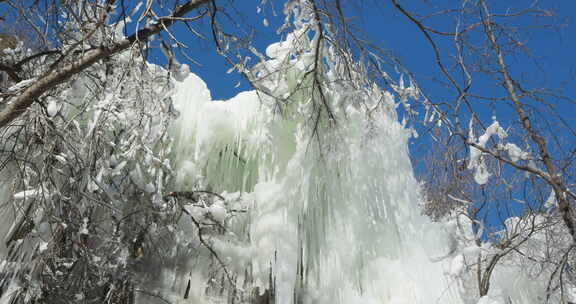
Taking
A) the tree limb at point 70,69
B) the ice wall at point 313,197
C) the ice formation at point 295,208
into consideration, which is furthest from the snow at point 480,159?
the ice wall at point 313,197

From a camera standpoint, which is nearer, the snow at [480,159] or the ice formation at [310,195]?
the snow at [480,159]

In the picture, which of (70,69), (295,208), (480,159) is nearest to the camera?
(70,69)

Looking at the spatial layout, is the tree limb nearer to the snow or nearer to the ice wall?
the snow

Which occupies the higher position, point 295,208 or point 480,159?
point 295,208

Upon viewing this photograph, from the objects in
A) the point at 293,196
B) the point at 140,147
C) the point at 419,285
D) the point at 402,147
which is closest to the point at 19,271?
the point at 140,147

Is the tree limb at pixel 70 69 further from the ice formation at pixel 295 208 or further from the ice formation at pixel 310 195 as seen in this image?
the ice formation at pixel 310 195

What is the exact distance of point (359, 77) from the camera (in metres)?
2.27

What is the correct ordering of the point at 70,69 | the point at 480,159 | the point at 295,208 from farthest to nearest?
the point at 295,208
the point at 480,159
the point at 70,69

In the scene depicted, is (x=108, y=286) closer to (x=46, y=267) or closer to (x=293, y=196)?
(x=46, y=267)

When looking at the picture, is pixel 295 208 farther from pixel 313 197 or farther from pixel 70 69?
pixel 70 69

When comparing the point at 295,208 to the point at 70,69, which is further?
the point at 295,208

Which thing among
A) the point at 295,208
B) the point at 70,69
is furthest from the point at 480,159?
the point at 295,208

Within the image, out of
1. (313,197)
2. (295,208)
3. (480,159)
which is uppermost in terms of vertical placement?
(313,197)

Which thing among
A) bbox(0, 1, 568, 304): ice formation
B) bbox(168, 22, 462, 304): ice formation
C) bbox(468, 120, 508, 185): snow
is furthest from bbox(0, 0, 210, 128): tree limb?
bbox(168, 22, 462, 304): ice formation
